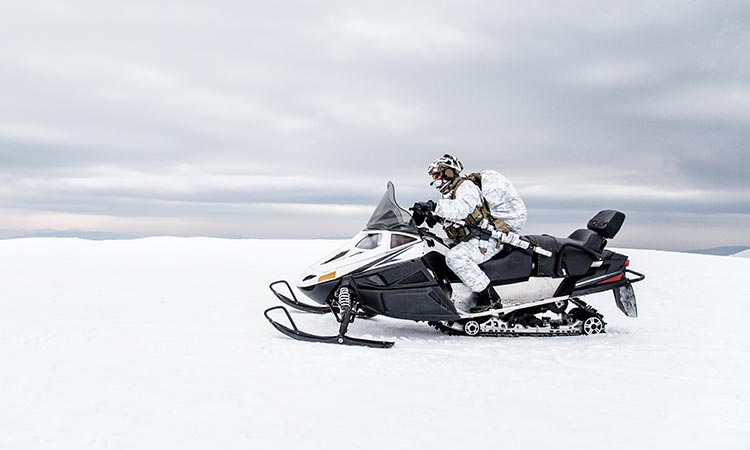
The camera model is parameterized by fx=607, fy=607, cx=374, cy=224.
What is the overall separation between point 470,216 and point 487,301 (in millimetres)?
931

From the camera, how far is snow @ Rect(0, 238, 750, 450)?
336cm


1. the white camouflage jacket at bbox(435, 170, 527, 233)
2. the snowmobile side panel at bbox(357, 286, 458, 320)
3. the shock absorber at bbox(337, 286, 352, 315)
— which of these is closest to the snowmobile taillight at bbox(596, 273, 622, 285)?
the white camouflage jacket at bbox(435, 170, 527, 233)

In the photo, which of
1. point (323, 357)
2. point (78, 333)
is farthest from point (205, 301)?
point (323, 357)

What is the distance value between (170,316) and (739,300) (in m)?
7.83

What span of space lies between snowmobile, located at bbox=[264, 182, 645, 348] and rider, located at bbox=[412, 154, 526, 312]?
0.12 m

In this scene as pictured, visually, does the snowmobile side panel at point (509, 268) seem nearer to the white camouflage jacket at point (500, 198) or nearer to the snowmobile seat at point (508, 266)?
the snowmobile seat at point (508, 266)

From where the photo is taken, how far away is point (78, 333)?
5953 mm

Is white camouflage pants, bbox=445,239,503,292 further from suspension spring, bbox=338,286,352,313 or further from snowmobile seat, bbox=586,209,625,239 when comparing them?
snowmobile seat, bbox=586,209,625,239

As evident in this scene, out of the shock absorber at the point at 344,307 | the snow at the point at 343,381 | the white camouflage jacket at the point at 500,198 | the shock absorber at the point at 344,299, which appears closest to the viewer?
the snow at the point at 343,381

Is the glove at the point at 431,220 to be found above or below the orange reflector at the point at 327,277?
above

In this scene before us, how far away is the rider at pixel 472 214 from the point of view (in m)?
6.15

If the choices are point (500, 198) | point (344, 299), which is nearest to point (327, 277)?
point (344, 299)

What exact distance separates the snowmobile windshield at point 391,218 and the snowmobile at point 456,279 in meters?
0.01

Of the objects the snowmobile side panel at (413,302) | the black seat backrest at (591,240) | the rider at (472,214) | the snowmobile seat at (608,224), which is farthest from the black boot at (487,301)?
the snowmobile seat at (608,224)
